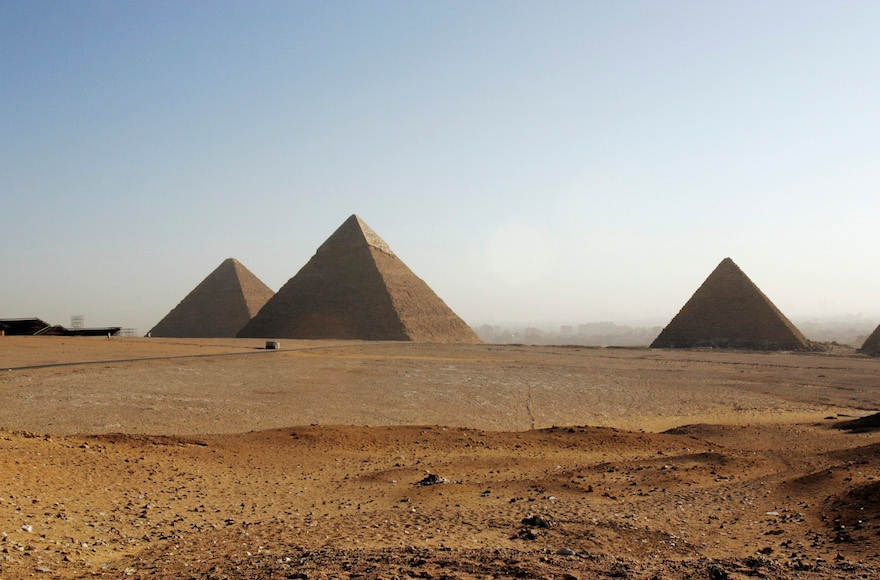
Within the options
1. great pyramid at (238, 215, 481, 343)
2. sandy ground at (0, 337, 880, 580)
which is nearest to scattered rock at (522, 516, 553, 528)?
sandy ground at (0, 337, 880, 580)

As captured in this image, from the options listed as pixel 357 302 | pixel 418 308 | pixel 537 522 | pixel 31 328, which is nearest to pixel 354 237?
pixel 357 302

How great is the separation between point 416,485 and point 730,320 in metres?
41.7

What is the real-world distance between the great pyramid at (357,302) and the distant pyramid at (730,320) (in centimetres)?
1807

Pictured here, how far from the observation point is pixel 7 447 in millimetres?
7453

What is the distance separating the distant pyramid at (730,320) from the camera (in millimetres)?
41781

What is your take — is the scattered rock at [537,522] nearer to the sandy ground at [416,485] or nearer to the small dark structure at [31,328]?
the sandy ground at [416,485]

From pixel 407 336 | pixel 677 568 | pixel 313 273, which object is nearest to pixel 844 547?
pixel 677 568

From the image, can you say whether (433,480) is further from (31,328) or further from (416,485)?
(31,328)

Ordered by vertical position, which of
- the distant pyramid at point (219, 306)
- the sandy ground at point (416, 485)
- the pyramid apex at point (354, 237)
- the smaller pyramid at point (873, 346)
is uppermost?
the pyramid apex at point (354, 237)

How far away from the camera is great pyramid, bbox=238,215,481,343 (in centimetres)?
5003

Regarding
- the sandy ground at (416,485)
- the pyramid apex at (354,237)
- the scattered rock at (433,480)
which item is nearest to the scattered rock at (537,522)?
the sandy ground at (416,485)

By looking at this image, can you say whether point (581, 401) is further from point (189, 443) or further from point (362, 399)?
point (189, 443)

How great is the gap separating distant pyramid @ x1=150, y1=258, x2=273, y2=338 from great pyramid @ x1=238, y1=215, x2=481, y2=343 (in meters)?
7.66

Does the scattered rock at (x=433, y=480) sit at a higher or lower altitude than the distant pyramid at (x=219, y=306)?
lower
